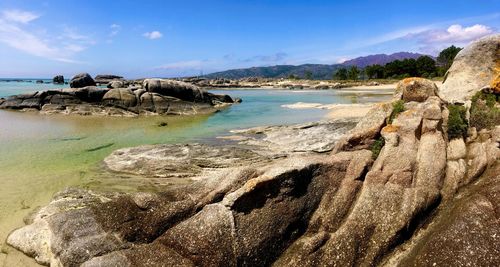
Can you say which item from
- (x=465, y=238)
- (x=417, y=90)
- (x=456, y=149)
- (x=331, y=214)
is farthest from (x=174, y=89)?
(x=465, y=238)

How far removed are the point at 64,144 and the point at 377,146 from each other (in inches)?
981

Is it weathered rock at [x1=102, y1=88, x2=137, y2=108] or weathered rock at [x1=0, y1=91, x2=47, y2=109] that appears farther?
weathered rock at [x1=0, y1=91, x2=47, y2=109]

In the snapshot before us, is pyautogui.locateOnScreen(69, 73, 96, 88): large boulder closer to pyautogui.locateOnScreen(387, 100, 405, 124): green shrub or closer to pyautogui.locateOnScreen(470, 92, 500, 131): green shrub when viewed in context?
pyautogui.locateOnScreen(387, 100, 405, 124): green shrub

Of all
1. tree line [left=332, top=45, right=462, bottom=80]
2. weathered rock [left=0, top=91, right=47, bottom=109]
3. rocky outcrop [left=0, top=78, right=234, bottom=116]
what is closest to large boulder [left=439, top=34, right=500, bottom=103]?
rocky outcrop [left=0, top=78, right=234, bottom=116]

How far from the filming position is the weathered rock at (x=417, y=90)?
15.4 metres

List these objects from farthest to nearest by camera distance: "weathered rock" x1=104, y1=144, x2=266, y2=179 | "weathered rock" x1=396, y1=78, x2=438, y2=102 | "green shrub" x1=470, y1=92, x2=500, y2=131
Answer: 1. "weathered rock" x1=104, y1=144, x2=266, y2=179
2. "weathered rock" x1=396, y1=78, x2=438, y2=102
3. "green shrub" x1=470, y1=92, x2=500, y2=131

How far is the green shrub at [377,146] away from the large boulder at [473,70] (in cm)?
788

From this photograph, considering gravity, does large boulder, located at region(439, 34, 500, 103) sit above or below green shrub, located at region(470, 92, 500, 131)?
above

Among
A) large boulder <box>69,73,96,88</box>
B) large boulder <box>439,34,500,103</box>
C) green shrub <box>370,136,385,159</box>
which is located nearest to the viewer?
green shrub <box>370,136,385,159</box>

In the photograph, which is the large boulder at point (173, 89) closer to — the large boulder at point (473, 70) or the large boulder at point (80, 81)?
the large boulder at point (80, 81)

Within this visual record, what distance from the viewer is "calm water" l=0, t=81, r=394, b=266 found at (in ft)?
56.4

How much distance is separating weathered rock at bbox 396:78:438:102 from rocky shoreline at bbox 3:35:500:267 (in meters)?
2.09

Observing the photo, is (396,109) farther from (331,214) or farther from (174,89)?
(174,89)

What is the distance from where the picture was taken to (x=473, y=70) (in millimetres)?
20016
